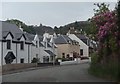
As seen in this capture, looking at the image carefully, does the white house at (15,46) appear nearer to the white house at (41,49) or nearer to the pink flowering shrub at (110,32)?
the white house at (41,49)

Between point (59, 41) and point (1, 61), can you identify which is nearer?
point (1, 61)

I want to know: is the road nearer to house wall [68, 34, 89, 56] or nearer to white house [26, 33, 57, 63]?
white house [26, 33, 57, 63]

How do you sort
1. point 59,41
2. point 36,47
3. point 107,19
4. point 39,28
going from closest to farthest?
point 107,19 → point 36,47 → point 59,41 → point 39,28

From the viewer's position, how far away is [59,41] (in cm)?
9138

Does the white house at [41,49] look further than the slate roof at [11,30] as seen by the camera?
Yes

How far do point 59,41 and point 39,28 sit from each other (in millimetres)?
59432

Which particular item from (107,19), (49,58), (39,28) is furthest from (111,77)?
(39,28)

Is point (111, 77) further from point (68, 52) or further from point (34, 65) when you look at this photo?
point (68, 52)

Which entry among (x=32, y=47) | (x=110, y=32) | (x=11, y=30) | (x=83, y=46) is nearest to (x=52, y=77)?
(x=110, y=32)

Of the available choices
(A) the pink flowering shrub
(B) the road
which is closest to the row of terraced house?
(B) the road

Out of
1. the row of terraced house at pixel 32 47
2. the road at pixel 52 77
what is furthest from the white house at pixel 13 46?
the road at pixel 52 77

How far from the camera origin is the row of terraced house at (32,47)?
54.3 m

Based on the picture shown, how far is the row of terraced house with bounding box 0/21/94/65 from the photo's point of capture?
5431 cm

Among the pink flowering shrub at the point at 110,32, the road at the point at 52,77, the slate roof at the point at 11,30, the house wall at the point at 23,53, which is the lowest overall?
the road at the point at 52,77
